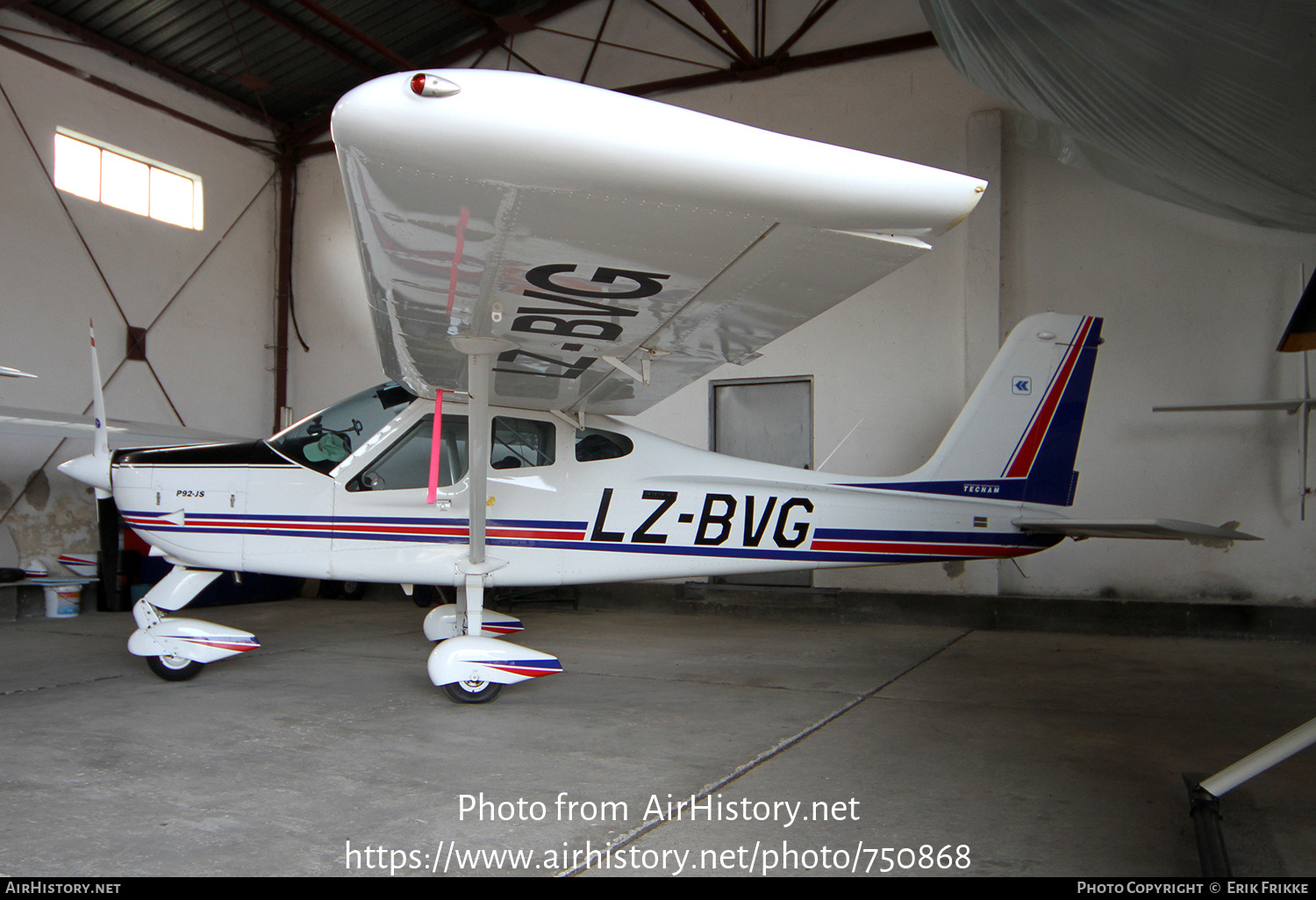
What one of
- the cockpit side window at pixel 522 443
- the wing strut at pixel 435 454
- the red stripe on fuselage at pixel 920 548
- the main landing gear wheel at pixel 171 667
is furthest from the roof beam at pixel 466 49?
the main landing gear wheel at pixel 171 667

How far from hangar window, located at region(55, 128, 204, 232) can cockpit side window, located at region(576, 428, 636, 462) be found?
7256 mm

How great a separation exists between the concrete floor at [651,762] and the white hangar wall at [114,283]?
3.81 m

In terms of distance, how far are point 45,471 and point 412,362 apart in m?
6.47

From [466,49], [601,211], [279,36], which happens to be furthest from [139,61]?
[601,211]

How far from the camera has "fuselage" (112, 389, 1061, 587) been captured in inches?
176

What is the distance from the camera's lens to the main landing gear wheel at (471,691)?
3984 mm

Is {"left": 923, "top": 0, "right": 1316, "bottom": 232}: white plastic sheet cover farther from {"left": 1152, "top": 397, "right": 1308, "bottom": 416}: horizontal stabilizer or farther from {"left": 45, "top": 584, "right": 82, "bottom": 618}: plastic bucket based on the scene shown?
{"left": 45, "top": 584, "right": 82, "bottom": 618}: plastic bucket

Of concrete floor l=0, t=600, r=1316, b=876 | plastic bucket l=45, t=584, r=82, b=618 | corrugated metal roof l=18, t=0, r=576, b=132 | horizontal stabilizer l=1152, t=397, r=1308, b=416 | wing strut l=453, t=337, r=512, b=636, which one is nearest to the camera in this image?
concrete floor l=0, t=600, r=1316, b=876

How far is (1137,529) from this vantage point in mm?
4500

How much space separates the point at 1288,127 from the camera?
192 centimetres

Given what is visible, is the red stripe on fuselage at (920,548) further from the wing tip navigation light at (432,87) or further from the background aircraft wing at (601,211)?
the wing tip navigation light at (432,87)

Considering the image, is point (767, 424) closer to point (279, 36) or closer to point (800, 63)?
point (800, 63)

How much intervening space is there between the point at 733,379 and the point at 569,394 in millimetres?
4222

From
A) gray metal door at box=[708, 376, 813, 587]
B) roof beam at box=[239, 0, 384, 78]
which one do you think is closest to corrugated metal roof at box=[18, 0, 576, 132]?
roof beam at box=[239, 0, 384, 78]
